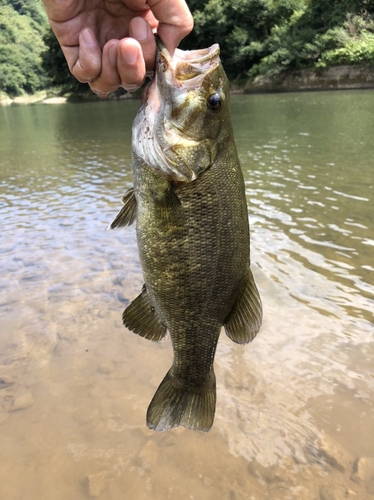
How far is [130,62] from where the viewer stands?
76.3 inches

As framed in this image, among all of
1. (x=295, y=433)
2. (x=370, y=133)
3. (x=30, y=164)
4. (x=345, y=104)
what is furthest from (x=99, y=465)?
(x=345, y=104)

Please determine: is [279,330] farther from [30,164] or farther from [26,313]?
[30,164]

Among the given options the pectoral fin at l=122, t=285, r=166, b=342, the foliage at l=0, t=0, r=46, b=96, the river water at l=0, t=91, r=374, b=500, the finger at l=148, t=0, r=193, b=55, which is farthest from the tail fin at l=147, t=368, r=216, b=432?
the foliage at l=0, t=0, r=46, b=96

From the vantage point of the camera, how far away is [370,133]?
48.3ft

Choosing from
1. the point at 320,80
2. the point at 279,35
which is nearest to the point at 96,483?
the point at 320,80

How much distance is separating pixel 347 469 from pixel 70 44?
11.0 ft

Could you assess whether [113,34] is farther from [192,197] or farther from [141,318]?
[141,318]

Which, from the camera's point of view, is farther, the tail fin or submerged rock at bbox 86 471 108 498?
submerged rock at bbox 86 471 108 498

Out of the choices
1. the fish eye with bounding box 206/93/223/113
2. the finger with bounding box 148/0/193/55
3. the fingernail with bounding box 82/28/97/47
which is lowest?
the fish eye with bounding box 206/93/223/113

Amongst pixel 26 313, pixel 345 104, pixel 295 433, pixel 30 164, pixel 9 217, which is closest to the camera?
pixel 295 433

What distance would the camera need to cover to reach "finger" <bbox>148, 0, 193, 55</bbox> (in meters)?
1.98

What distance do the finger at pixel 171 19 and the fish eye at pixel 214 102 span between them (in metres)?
0.28

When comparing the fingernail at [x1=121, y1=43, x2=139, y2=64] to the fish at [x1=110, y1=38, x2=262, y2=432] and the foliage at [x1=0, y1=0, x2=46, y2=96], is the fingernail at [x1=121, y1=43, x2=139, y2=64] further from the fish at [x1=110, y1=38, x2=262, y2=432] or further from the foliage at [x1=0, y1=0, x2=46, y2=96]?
the foliage at [x1=0, y1=0, x2=46, y2=96]

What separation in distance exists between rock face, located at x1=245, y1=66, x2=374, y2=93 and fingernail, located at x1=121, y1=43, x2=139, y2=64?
1449 inches
